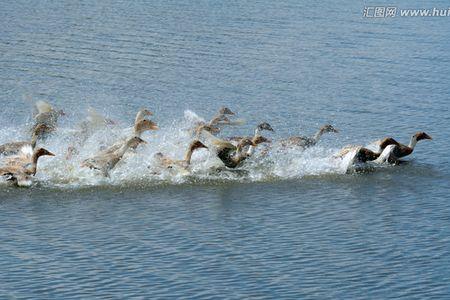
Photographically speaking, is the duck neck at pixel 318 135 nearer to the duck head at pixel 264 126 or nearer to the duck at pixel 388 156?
the duck head at pixel 264 126

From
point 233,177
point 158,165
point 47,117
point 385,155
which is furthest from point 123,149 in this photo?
point 385,155

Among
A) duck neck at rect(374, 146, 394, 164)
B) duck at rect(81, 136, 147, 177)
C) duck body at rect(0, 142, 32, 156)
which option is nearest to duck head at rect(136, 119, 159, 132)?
duck at rect(81, 136, 147, 177)

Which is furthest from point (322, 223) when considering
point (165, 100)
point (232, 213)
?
point (165, 100)

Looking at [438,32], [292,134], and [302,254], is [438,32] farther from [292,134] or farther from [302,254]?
[302,254]

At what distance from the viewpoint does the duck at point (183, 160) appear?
83.1ft

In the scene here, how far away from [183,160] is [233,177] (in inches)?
54.3

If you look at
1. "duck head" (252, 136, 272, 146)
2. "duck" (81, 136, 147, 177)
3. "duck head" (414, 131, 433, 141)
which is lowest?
"duck" (81, 136, 147, 177)

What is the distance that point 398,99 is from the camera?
34.9 meters

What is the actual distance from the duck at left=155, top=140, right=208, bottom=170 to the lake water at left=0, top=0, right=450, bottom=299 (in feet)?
1.00

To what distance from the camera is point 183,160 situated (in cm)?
2564

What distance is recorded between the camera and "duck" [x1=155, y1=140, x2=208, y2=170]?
25.3 m

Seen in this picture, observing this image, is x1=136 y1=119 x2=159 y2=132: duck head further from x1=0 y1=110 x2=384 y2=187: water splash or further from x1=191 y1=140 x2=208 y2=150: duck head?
x1=191 y1=140 x2=208 y2=150: duck head

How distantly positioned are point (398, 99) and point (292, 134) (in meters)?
6.31

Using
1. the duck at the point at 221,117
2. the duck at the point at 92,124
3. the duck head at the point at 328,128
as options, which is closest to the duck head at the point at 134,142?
the duck at the point at 92,124
